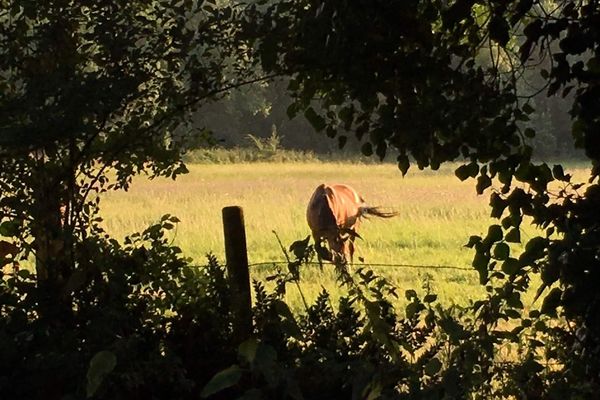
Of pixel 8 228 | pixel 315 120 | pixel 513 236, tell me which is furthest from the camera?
pixel 8 228

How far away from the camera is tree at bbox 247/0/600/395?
10.7 ft

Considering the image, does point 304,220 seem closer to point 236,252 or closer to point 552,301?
point 236,252

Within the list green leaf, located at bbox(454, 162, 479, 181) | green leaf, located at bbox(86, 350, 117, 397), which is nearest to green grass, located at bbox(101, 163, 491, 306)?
green leaf, located at bbox(454, 162, 479, 181)

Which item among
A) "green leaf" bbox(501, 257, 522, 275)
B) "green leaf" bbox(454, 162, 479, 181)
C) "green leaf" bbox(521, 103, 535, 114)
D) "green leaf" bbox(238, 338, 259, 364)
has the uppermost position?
"green leaf" bbox(521, 103, 535, 114)

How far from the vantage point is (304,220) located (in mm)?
18500

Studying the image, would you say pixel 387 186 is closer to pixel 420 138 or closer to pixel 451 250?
pixel 451 250

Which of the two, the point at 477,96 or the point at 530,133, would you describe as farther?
the point at 530,133

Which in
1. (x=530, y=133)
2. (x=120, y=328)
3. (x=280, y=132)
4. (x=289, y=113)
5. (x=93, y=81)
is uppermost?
(x=93, y=81)

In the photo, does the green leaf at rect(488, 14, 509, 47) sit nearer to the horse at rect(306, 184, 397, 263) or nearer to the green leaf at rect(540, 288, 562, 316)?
the green leaf at rect(540, 288, 562, 316)

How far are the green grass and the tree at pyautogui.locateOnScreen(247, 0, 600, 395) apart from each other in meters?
1.89

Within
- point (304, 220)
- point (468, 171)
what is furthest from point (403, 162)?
point (304, 220)

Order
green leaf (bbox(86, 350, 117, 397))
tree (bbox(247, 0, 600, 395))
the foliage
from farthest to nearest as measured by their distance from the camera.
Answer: the foliage → tree (bbox(247, 0, 600, 395)) → green leaf (bbox(86, 350, 117, 397))

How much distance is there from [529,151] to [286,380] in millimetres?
1789

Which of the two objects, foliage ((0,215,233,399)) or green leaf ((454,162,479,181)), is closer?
foliage ((0,215,233,399))
